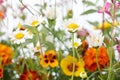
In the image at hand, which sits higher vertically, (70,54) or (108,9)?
(108,9)

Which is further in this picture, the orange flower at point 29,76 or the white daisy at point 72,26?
the orange flower at point 29,76

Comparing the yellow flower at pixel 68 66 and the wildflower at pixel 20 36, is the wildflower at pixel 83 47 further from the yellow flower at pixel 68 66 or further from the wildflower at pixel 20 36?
the wildflower at pixel 20 36

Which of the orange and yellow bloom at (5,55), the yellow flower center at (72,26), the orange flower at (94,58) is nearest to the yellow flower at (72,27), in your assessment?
the yellow flower center at (72,26)

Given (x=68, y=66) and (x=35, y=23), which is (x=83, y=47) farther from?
(x=35, y=23)

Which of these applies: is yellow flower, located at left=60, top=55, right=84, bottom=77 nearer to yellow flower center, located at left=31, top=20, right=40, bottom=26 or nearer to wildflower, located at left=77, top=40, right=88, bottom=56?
wildflower, located at left=77, top=40, right=88, bottom=56

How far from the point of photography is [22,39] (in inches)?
26.6

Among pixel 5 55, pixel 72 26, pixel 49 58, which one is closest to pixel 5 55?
pixel 5 55

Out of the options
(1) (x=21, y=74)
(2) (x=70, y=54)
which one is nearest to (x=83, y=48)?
(2) (x=70, y=54)

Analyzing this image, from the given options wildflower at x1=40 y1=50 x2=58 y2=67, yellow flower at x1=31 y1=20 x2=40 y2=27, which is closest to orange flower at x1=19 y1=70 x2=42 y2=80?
wildflower at x1=40 y1=50 x2=58 y2=67

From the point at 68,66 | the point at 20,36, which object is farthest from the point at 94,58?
the point at 20,36

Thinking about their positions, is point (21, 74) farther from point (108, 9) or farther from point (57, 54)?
point (108, 9)

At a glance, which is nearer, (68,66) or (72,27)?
(72,27)

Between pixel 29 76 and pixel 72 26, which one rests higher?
pixel 72 26

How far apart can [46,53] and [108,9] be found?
0.58 ft
